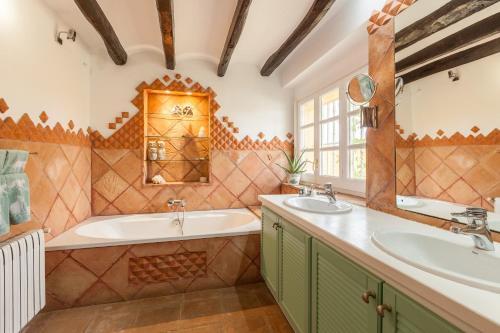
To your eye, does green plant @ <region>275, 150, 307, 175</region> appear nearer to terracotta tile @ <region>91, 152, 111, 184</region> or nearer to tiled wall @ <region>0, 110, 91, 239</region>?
terracotta tile @ <region>91, 152, 111, 184</region>

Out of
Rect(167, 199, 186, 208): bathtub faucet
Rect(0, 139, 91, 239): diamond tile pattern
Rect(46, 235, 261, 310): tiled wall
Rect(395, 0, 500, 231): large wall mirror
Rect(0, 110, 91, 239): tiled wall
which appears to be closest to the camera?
Rect(395, 0, 500, 231): large wall mirror

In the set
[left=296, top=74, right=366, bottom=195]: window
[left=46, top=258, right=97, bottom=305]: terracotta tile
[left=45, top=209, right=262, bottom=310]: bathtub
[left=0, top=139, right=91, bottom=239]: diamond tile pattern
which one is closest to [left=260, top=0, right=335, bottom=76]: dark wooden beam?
[left=296, top=74, right=366, bottom=195]: window

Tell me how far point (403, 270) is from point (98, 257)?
222cm

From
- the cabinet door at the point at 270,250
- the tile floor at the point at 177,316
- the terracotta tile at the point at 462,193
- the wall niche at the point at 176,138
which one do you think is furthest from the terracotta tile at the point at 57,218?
the terracotta tile at the point at 462,193

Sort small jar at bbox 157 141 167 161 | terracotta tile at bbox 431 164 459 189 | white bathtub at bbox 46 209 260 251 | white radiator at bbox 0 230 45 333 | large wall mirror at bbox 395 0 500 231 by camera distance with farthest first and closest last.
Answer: small jar at bbox 157 141 167 161, white bathtub at bbox 46 209 260 251, white radiator at bbox 0 230 45 333, terracotta tile at bbox 431 164 459 189, large wall mirror at bbox 395 0 500 231

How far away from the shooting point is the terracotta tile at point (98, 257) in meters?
2.00

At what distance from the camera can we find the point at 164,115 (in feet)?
10.3

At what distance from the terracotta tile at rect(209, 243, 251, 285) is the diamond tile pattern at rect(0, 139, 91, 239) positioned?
1.45 metres

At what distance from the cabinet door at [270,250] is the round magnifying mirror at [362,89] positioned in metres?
1.04

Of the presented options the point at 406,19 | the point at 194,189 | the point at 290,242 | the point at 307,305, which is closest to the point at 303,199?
the point at 290,242

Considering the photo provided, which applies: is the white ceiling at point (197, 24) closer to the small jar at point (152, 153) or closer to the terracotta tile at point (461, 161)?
the small jar at point (152, 153)

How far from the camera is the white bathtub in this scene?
2.10 m

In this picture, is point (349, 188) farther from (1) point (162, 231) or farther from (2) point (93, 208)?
(2) point (93, 208)

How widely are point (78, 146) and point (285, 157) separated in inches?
97.3
